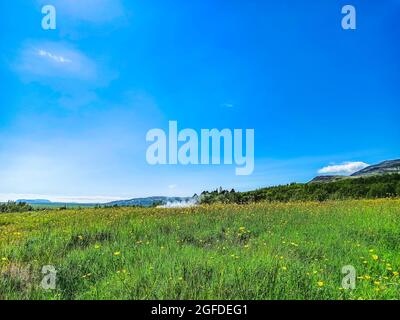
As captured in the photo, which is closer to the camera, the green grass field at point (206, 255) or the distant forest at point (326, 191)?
the green grass field at point (206, 255)

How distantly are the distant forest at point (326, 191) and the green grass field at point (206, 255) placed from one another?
5.58 ft

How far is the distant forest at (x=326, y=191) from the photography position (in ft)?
35.4

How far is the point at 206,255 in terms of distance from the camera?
562cm

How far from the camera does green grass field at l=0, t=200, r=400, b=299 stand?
4645mm

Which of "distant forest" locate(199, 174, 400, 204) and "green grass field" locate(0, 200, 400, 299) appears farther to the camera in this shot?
"distant forest" locate(199, 174, 400, 204)

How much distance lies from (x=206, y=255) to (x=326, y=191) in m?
8.19

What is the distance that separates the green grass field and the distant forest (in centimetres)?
170

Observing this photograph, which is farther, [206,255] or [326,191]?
[326,191]

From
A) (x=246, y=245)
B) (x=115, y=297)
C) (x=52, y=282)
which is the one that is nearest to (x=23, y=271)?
(x=52, y=282)

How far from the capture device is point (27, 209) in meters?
11.9

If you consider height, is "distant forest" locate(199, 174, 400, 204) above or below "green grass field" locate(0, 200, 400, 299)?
above

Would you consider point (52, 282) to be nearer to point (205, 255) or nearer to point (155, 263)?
point (155, 263)

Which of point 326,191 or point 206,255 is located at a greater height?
point 326,191
